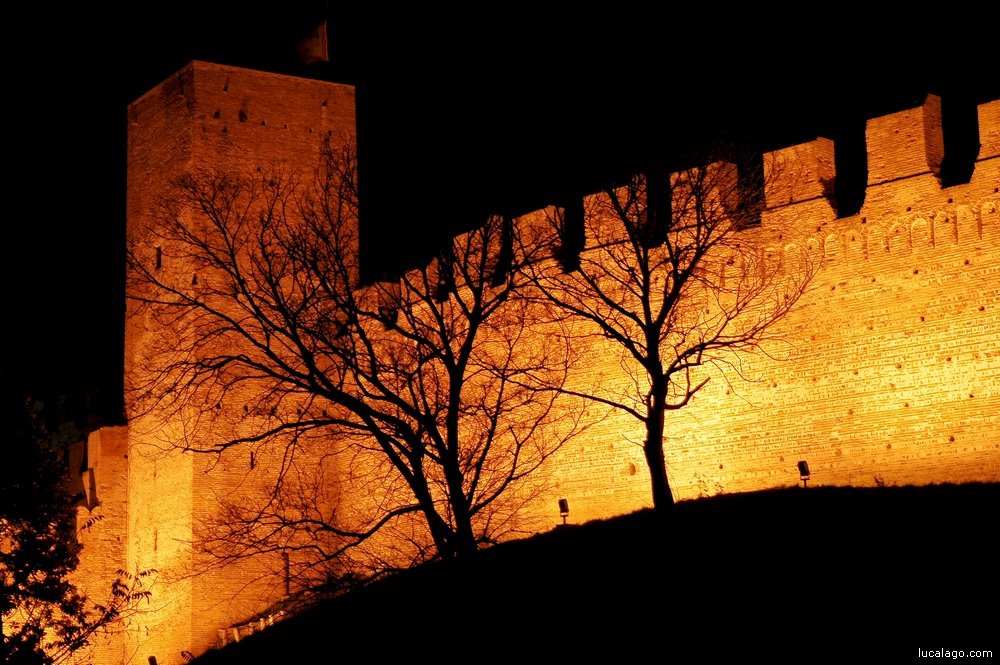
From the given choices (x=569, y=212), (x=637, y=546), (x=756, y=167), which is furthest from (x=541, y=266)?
(x=637, y=546)

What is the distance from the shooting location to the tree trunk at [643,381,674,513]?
598 inches

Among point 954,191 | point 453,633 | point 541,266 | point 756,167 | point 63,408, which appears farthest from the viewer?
point 63,408

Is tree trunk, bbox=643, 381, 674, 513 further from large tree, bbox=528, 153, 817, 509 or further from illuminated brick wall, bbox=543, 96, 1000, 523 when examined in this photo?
illuminated brick wall, bbox=543, 96, 1000, 523

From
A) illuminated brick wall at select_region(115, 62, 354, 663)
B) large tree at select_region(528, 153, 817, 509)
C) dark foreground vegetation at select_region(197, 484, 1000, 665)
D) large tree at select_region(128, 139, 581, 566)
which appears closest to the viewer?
dark foreground vegetation at select_region(197, 484, 1000, 665)

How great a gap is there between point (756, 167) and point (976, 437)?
4192 millimetres

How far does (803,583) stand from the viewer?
11984 millimetres

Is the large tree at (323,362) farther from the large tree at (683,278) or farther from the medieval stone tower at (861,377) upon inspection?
the large tree at (683,278)

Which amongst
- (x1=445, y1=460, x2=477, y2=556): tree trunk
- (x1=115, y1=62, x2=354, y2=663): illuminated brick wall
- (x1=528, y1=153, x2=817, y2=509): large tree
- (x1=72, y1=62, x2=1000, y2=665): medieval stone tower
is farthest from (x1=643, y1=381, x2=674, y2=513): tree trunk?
(x1=115, y1=62, x2=354, y2=663): illuminated brick wall

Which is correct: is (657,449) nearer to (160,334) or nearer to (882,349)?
(882,349)

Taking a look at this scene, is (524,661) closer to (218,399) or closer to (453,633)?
(453,633)

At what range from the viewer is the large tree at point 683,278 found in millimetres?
15875

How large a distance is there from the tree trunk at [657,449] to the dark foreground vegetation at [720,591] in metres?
0.21

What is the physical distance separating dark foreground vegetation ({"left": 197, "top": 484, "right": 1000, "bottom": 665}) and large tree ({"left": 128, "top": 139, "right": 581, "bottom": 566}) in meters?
2.16

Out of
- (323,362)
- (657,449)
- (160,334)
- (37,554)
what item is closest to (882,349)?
(657,449)
